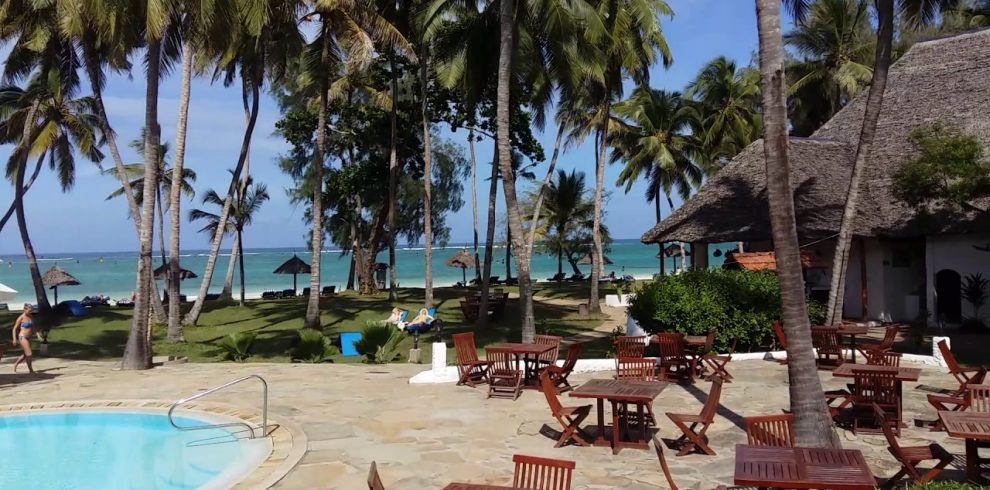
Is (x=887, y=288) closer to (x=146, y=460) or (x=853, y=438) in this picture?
(x=853, y=438)

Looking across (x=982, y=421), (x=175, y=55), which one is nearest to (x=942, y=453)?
(x=982, y=421)

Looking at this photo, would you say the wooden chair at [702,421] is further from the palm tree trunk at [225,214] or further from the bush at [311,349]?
the palm tree trunk at [225,214]

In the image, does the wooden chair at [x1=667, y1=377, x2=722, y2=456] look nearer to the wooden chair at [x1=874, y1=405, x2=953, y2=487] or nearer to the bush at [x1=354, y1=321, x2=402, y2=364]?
the wooden chair at [x1=874, y1=405, x2=953, y2=487]

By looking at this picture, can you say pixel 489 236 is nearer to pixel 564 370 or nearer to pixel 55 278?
pixel 564 370

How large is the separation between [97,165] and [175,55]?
1645 centimetres

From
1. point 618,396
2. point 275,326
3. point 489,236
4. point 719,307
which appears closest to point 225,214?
point 275,326

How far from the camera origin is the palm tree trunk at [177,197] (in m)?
19.8

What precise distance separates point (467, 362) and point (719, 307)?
5825 mm

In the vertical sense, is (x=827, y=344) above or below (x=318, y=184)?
below

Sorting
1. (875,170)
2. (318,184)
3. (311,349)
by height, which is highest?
(875,170)

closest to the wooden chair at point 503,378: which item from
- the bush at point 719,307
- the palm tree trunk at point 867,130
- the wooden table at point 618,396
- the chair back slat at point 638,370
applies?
the chair back slat at point 638,370

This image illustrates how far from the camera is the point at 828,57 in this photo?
34562 mm

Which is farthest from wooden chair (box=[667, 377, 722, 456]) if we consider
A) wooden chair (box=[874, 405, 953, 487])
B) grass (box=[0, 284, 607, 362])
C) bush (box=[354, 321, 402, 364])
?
grass (box=[0, 284, 607, 362])

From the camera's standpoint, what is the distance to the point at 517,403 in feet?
37.4
